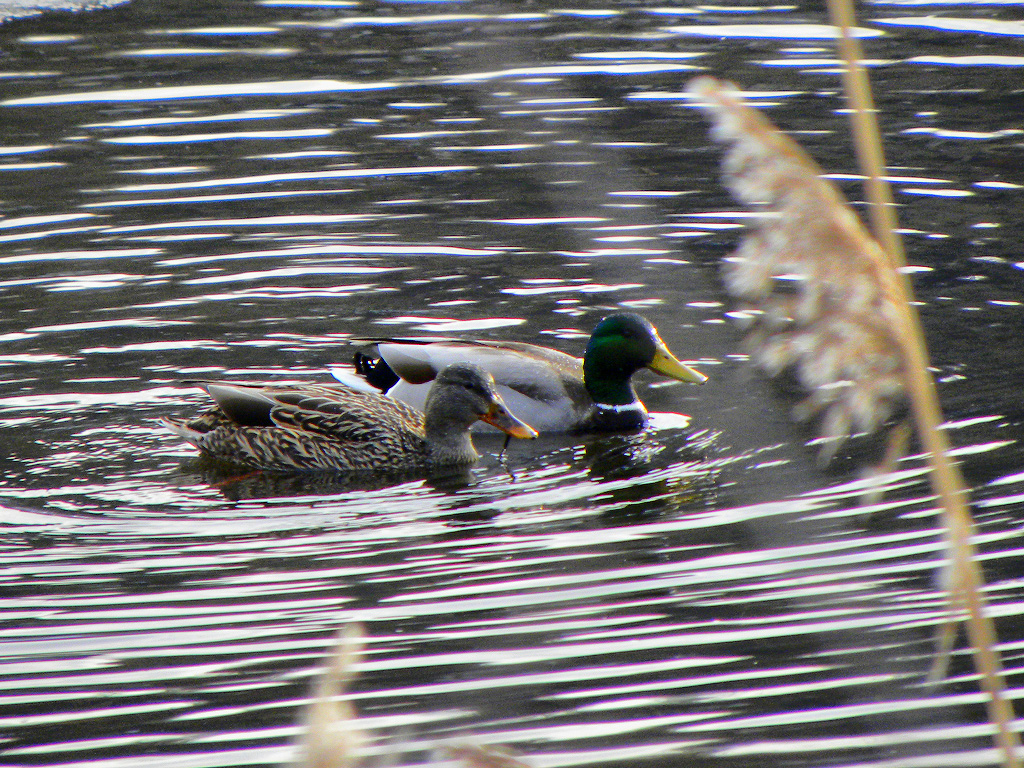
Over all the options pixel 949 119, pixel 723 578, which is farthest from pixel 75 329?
pixel 949 119

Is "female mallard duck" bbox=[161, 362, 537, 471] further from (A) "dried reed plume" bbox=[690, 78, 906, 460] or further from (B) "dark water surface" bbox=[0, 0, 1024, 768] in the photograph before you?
(A) "dried reed plume" bbox=[690, 78, 906, 460]

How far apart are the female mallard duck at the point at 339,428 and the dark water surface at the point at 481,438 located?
0.67ft

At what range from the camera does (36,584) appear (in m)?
5.73

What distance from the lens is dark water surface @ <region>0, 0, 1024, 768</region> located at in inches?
169

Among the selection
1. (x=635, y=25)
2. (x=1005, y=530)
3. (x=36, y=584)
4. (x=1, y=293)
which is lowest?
(x=1005, y=530)

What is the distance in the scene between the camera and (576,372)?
8336mm

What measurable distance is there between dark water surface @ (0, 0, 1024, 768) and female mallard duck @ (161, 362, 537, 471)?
0.67 ft

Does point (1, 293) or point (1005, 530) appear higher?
point (1, 293)

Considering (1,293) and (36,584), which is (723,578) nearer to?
(36,584)

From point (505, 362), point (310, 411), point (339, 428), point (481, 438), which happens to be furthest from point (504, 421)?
point (310, 411)

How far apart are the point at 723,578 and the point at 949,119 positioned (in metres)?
8.41

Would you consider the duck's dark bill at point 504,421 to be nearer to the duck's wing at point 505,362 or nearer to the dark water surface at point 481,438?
the dark water surface at point 481,438

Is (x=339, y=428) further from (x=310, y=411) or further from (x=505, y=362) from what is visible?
(x=505, y=362)

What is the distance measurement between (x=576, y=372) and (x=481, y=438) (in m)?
0.67
